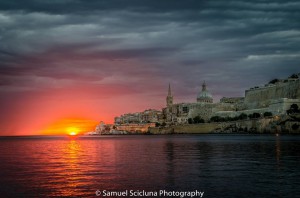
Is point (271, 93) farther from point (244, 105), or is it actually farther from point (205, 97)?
point (205, 97)

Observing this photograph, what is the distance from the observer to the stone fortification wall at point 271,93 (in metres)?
106

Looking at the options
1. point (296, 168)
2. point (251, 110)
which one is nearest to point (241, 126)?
point (251, 110)

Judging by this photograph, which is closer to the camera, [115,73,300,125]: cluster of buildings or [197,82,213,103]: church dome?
[115,73,300,125]: cluster of buildings

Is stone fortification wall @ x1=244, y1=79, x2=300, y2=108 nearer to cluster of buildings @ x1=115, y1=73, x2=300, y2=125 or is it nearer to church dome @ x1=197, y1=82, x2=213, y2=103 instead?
cluster of buildings @ x1=115, y1=73, x2=300, y2=125

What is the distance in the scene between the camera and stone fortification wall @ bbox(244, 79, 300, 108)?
349 ft

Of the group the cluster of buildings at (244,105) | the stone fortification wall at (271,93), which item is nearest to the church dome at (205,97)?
the cluster of buildings at (244,105)

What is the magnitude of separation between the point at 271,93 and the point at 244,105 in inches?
554

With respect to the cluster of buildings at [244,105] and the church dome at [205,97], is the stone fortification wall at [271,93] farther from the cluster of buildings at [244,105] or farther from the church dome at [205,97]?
the church dome at [205,97]

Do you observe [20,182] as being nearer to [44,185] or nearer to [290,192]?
[44,185]

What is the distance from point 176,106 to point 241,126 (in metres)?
65.6

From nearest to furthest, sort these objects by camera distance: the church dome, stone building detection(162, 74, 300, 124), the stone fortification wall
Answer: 1. stone building detection(162, 74, 300, 124)
2. the stone fortification wall
3. the church dome

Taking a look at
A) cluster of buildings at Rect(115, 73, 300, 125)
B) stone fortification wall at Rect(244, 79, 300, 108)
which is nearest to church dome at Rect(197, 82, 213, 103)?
cluster of buildings at Rect(115, 73, 300, 125)

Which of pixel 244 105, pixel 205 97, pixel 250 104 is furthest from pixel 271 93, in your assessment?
pixel 205 97

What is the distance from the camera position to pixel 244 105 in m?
128
